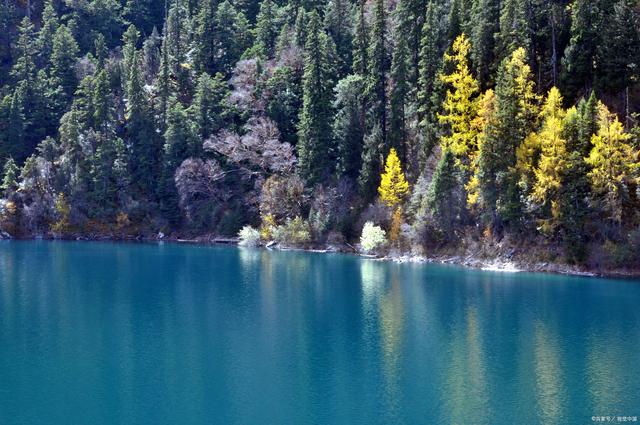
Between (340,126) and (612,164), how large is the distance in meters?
34.5

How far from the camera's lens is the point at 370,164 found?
79.4 metres

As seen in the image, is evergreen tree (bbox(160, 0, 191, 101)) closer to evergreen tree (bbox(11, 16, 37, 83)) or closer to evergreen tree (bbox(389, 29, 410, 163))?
evergreen tree (bbox(11, 16, 37, 83))

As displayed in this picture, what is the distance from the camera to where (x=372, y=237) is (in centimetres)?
7350

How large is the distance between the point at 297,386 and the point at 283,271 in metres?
34.4

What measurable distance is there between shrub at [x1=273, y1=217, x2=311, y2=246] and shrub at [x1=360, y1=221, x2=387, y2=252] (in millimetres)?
9702

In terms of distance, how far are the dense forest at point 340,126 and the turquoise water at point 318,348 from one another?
8075 mm

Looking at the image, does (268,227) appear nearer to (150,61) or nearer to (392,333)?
(150,61)

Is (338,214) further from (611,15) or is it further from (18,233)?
(18,233)

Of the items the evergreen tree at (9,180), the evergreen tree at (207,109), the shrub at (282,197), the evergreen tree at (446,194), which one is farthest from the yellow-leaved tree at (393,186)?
the evergreen tree at (9,180)

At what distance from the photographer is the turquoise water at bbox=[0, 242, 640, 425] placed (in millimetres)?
29359

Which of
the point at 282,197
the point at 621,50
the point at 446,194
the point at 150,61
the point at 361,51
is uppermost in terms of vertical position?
the point at 150,61

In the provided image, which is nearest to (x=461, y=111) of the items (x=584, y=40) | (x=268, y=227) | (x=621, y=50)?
(x=584, y=40)

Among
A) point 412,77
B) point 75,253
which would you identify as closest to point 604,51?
point 412,77

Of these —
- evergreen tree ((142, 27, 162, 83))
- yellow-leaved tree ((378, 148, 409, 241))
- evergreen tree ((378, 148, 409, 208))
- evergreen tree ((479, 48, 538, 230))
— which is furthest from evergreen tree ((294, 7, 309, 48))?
evergreen tree ((479, 48, 538, 230))
